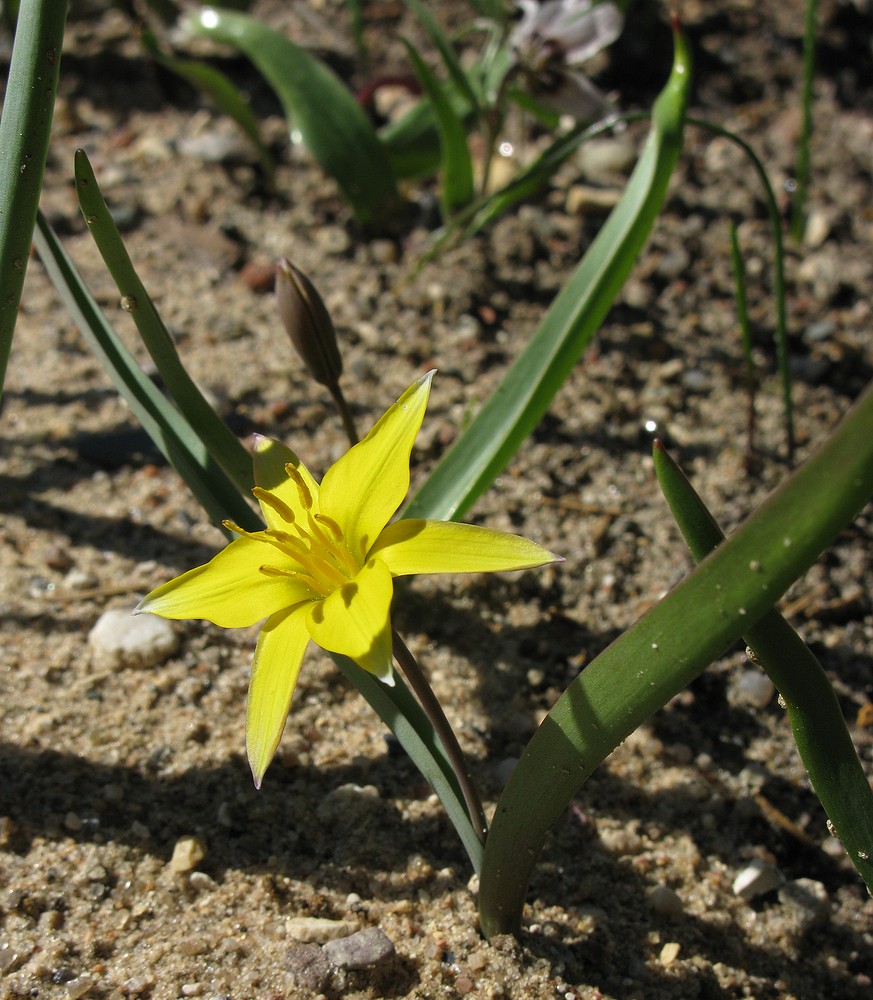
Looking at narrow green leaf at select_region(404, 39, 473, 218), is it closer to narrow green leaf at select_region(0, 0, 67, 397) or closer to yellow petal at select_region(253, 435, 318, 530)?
narrow green leaf at select_region(0, 0, 67, 397)

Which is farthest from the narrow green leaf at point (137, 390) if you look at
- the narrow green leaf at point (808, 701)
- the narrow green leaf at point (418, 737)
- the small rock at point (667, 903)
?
the small rock at point (667, 903)

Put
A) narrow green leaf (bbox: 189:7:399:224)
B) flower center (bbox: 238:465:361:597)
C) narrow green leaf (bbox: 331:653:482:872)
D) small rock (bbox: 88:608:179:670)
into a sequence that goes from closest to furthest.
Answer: flower center (bbox: 238:465:361:597) → narrow green leaf (bbox: 331:653:482:872) → small rock (bbox: 88:608:179:670) → narrow green leaf (bbox: 189:7:399:224)

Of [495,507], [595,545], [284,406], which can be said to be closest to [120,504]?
[284,406]

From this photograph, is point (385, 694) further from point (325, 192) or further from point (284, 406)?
point (325, 192)

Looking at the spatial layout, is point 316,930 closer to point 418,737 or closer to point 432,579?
point 418,737

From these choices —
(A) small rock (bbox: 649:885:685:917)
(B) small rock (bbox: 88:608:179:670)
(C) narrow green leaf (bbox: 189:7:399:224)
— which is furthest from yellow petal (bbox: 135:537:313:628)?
(C) narrow green leaf (bbox: 189:7:399:224)

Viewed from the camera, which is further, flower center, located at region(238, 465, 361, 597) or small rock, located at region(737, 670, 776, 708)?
small rock, located at region(737, 670, 776, 708)

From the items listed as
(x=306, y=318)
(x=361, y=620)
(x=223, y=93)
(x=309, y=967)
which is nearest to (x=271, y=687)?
(x=361, y=620)
